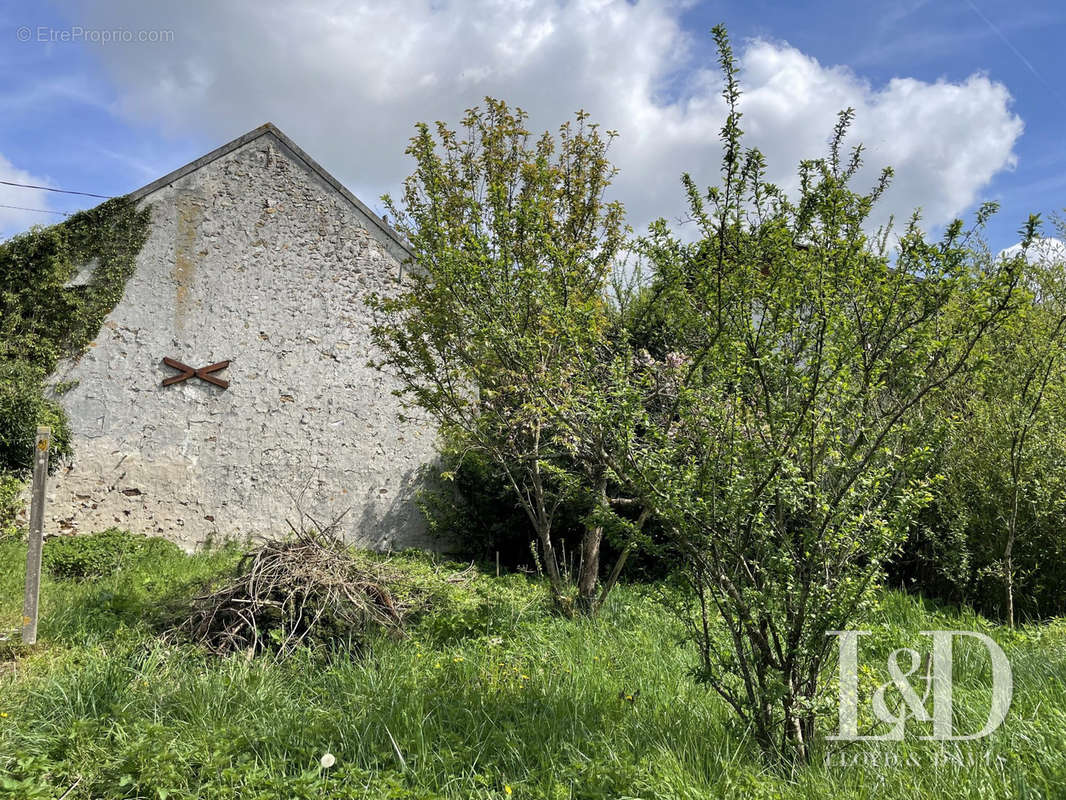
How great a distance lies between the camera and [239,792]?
2.87m

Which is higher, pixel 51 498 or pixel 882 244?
pixel 882 244

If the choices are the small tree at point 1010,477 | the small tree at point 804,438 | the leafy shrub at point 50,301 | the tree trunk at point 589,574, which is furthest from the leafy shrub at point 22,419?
the small tree at point 1010,477

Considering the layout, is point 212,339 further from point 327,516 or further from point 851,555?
point 851,555

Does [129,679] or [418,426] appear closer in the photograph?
[129,679]

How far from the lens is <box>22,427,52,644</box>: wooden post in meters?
4.89

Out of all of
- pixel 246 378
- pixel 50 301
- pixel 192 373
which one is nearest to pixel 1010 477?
pixel 246 378

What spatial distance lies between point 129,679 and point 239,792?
1.44 m

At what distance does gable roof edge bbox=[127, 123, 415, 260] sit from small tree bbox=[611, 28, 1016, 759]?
6606 millimetres

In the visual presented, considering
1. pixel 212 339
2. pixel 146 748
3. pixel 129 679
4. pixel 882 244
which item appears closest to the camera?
pixel 146 748

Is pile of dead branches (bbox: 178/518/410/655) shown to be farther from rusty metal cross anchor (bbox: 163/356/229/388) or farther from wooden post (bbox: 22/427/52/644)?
rusty metal cross anchor (bbox: 163/356/229/388)

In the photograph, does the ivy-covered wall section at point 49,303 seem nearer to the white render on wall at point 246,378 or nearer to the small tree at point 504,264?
the white render on wall at point 246,378

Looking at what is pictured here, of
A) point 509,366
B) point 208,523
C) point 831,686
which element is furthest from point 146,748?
point 208,523

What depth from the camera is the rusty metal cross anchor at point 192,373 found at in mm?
8828

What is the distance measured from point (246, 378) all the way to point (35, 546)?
418 centimetres
